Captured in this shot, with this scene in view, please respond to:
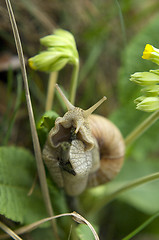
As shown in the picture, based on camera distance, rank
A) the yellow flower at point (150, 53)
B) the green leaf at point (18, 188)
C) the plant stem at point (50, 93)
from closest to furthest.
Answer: the yellow flower at point (150, 53) → the green leaf at point (18, 188) → the plant stem at point (50, 93)

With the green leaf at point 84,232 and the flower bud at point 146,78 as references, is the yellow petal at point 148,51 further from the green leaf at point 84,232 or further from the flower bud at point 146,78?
the green leaf at point 84,232

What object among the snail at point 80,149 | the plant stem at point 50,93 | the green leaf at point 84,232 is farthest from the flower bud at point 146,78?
the plant stem at point 50,93

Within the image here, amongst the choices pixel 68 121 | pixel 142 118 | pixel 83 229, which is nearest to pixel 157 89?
pixel 68 121

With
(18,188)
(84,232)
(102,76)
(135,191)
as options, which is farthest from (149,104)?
(102,76)

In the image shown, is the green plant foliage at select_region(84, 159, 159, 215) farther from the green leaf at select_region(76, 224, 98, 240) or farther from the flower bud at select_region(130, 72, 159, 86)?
the flower bud at select_region(130, 72, 159, 86)

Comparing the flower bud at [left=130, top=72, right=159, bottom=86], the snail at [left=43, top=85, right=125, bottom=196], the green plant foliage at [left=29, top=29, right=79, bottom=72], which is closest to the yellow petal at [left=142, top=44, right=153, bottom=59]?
the flower bud at [left=130, top=72, right=159, bottom=86]

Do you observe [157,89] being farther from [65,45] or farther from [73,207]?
[73,207]

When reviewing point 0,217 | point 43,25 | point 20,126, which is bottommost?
point 0,217
